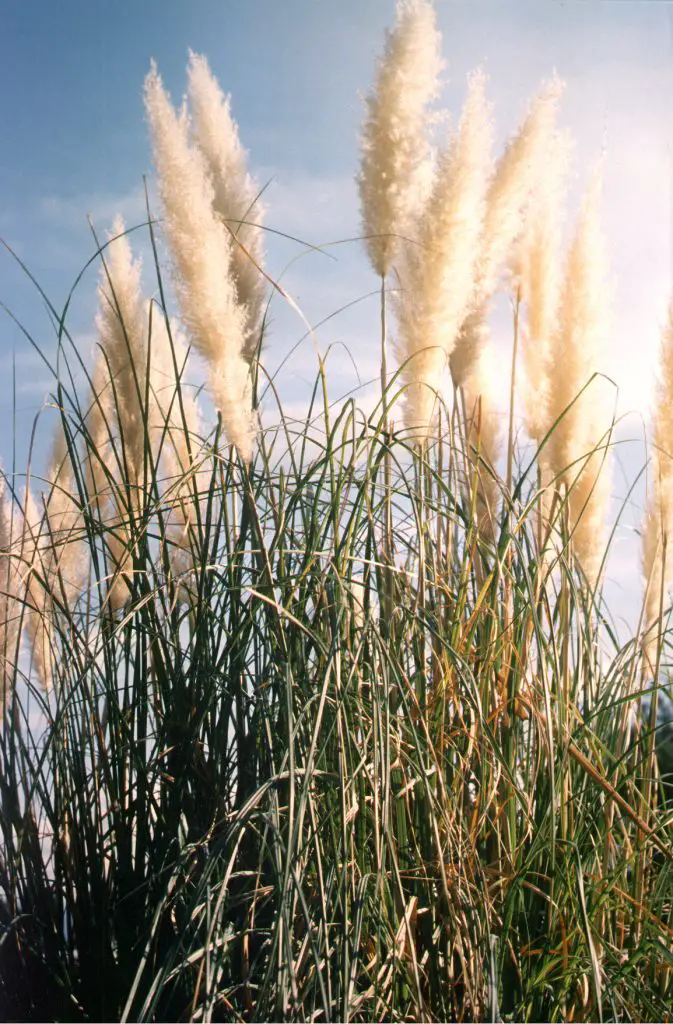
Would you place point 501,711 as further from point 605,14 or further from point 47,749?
point 605,14

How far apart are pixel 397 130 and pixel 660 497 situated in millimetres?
944

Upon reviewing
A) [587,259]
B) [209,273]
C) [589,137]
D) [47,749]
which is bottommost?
[47,749]

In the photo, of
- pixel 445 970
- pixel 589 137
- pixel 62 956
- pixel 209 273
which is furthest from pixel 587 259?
pixel 62 956

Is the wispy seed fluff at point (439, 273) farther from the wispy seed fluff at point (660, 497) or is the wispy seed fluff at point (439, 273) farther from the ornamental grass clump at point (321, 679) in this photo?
the wispy seed fluff at point (660, 497)

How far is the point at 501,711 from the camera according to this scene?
56.3 inches

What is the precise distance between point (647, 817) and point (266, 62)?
6.11 feet

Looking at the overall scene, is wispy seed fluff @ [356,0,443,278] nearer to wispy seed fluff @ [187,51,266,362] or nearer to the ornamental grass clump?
the ornamental grass clump

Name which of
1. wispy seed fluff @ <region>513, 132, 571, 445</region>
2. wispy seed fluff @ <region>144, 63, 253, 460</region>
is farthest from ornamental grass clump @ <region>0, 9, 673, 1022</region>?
wispy seed fluff @ <region>513, 132, 571, 445</region>

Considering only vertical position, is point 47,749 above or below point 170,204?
below

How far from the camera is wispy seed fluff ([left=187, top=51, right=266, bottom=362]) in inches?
60.6

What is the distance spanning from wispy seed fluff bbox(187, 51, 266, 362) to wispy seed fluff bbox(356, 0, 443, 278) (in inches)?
8.5

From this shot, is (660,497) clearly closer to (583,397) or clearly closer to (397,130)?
(583,397)

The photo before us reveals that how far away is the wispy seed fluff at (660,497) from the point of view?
186 cm

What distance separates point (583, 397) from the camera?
6.07 ft
